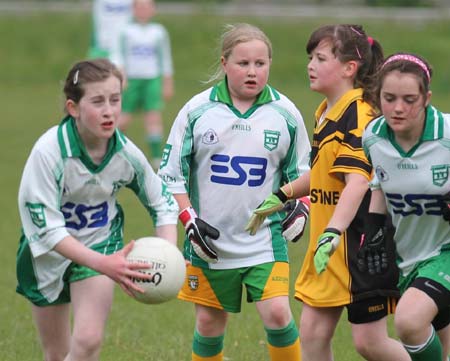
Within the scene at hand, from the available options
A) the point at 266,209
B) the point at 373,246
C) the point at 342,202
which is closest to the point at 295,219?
the point at 266,209

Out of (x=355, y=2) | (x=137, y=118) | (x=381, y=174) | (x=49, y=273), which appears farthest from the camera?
(x=355, y=2)

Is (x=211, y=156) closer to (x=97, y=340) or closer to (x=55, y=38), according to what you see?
(x=97, y=340)

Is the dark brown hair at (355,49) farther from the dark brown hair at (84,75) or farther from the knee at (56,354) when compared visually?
the knee at (56,354)

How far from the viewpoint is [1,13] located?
26.0 m

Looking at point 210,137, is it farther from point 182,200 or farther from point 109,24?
point 109,24

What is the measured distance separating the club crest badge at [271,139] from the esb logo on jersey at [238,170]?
0.07 meters

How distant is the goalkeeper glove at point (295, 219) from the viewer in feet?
18.9

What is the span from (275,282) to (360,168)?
777 mm

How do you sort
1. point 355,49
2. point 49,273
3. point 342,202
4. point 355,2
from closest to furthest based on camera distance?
point 342,202, point 49,273, point 355,49, point 355,2

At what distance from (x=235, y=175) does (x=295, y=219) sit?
38 cm

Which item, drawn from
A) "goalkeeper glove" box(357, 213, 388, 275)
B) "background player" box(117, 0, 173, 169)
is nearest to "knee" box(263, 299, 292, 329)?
"goalkeeper glove" box(357, 213, 388, 275)

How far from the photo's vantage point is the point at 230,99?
582 centimetres

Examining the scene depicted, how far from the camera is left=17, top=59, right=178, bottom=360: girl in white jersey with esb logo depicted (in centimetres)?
511

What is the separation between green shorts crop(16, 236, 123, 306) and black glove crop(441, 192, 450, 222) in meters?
1.52
